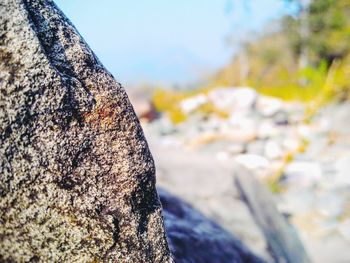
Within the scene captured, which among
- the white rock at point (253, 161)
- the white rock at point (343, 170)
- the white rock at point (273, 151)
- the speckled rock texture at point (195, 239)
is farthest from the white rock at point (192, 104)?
the speckled rock texture at point (195, 239)

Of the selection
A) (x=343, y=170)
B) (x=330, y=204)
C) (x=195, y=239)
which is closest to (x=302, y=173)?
(x=343, y=170)

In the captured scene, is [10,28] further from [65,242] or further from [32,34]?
[65,242]

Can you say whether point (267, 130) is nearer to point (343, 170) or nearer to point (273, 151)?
point (273, 151)

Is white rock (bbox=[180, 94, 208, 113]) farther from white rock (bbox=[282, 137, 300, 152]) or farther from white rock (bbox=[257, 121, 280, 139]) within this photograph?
white rock (bbox=[282, 137, 300, 152])

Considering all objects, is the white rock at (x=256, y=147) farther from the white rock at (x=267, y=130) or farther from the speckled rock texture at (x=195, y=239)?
the speckled rock texture at (x=195, y=239)

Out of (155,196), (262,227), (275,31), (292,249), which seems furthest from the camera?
(275,31)

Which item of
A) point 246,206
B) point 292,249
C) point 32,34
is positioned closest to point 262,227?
point 246,206

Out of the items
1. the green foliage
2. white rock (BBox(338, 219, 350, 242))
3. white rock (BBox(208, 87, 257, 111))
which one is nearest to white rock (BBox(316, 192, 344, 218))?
white rock (BBox(338, 219, 350, 242))
